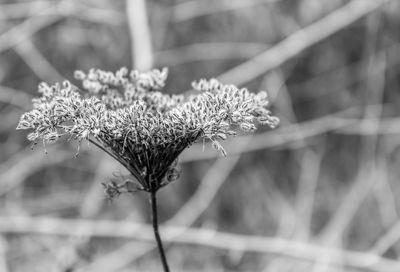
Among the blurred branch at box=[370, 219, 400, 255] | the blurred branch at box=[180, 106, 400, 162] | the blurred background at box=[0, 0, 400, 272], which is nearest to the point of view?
the blurred branch at box=[370, 219, 400, 255]

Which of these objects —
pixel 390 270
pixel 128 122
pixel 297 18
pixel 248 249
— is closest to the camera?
pixel 128 122

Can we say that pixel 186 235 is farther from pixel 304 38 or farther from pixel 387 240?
pixel 304 38

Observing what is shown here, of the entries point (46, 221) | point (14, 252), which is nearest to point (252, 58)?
point (46, 221)

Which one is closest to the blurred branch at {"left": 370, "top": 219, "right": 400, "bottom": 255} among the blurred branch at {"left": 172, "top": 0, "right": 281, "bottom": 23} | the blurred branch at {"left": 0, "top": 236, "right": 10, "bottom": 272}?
the blurred branch at {"left": 172, "top": 0, "right": 281, "bottom": 23}

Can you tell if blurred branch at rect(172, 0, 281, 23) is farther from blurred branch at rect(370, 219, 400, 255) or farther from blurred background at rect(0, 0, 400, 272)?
blurred branch at rect(370, 219, 400, 255)

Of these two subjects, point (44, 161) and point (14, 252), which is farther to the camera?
point (44, 161)

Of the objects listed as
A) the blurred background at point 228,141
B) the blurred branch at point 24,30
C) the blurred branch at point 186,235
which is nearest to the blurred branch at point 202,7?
the blurred background at point 228,141

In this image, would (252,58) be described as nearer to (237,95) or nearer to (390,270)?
(390,270)
